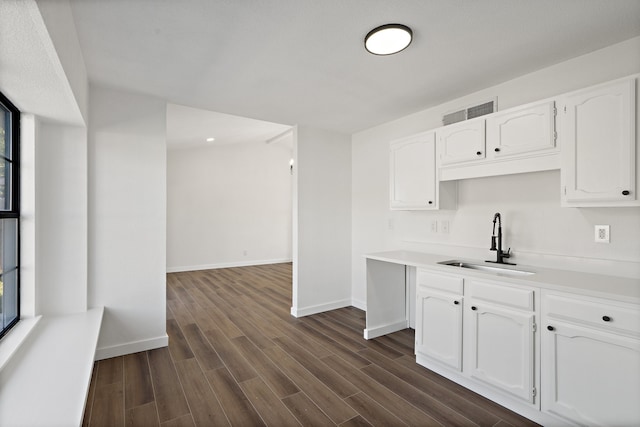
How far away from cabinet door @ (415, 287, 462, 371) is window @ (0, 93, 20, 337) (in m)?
2.92

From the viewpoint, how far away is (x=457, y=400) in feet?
7.04

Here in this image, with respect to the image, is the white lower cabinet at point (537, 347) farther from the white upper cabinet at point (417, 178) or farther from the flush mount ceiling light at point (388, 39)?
the flush mount ceiling light at point (388, 39)

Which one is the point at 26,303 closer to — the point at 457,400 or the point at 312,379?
the point at 312,379

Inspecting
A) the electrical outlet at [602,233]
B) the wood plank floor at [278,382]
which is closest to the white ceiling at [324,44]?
the electrical outlet at [602,233]

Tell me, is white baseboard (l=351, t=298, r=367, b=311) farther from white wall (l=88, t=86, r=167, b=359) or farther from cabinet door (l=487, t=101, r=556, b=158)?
cabinet door (l=487, t=101, r=556, b=158)

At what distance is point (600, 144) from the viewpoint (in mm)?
1868

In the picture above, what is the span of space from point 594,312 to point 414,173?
176cm

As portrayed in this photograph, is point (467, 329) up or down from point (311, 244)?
down

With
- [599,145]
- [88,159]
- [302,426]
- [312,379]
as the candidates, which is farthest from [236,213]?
[599,145]

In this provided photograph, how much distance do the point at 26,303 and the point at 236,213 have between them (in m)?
5.29

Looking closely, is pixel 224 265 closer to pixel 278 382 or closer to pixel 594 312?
pixel 278 382

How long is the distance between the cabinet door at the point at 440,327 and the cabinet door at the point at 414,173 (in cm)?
87

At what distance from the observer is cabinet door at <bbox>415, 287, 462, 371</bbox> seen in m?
2.34

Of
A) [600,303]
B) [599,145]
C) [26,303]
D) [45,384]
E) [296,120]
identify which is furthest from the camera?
[296,120]
